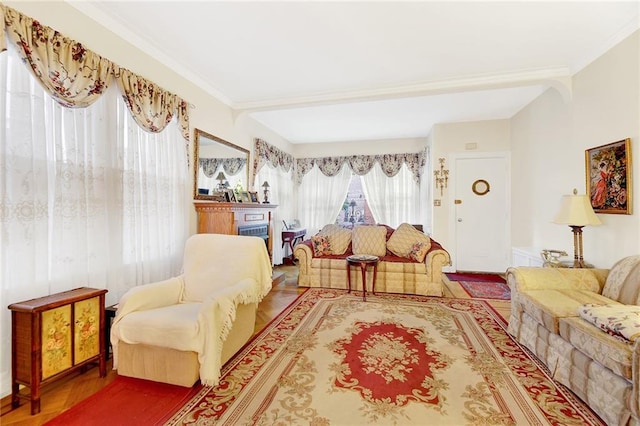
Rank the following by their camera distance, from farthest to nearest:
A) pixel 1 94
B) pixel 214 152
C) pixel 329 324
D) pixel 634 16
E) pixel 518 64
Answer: pixel 214 152 < pixel 518 64 < pixel 329 324 < pixel 634 16 < pixel 1 94

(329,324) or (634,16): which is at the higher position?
(634,16)

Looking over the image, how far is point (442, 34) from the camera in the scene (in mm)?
2529

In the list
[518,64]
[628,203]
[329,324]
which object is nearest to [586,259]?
[628,203]

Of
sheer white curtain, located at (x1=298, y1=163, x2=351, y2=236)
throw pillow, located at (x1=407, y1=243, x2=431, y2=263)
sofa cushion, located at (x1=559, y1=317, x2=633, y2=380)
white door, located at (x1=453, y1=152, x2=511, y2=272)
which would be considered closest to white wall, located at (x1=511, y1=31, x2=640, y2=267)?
white door, located at (x1=453, y1=152, x2=511, y2=272)

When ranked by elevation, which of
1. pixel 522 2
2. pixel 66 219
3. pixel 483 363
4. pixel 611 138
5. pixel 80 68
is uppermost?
pixel 522 2

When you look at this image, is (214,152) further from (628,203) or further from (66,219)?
(628,203)

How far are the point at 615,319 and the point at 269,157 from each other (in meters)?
4.81

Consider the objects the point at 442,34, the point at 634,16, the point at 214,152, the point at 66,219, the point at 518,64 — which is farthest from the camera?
the point at 214,152

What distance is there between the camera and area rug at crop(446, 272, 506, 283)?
4.58 metres

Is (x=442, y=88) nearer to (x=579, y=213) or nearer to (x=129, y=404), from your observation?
(x=579, y=213)

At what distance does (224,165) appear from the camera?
399 centimetres

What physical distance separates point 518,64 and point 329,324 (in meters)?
3.42

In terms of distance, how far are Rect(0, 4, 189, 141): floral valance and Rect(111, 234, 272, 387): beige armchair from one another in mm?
1463

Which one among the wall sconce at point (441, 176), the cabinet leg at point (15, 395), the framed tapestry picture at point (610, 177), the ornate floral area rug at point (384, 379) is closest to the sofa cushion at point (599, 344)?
the ornate floral area rug at point (384, 379)
